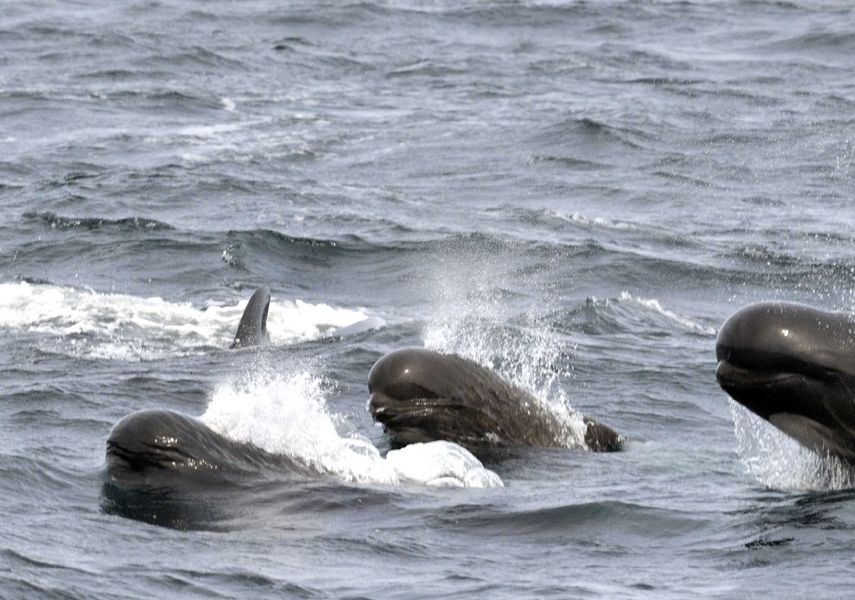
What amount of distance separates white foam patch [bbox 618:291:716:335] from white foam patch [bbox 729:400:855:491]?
779 centimetres

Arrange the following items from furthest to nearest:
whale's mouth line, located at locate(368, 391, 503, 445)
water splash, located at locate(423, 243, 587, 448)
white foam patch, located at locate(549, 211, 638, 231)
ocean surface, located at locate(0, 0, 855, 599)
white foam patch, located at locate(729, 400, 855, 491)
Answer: white foam patch, located at locate(549, 211, 638, 231)
water splash, located at locate(423, 243, 587, 448)
whale's mouth line, located at locate(368, 391, 503, 445)
white foam patch, located at locate(729, 400, 855, 491)
ocean surface, located at locate(0, 0, 855, 599)

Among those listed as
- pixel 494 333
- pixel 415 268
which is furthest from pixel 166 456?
pixel 415 268

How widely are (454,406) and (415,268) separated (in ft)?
39.5

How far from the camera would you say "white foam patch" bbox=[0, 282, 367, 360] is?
21.8m

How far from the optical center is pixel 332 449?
47.0 feet

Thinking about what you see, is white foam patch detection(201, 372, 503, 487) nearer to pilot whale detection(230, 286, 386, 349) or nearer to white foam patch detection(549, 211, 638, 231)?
pilot whale detection(230, 286, 386, 349)

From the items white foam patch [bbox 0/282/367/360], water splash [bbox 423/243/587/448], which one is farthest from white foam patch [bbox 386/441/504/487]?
white foam patch [bbox 0/282/367/360]

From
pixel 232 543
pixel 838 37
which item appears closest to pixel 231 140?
pixel 838 37

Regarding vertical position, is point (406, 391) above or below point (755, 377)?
below

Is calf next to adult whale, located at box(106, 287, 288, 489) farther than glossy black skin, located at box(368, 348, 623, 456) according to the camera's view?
No

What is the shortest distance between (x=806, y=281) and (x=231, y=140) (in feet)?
45.0

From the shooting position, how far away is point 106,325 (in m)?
23.0

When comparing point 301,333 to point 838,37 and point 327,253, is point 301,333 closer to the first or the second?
point 327,253

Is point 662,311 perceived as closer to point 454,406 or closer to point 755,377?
point 454,406
